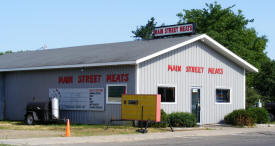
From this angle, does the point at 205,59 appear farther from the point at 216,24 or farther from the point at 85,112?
the point at 216,24

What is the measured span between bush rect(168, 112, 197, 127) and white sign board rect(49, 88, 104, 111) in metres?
3.74

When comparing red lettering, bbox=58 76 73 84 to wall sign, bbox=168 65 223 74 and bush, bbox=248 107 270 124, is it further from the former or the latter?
bush, bbox=248 107 270 124

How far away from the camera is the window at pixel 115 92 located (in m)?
24.0

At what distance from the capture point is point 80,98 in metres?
25.8

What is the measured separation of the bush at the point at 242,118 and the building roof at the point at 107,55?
3.34 m

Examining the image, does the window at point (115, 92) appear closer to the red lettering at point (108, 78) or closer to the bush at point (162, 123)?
the red lettering at point (108, 78)

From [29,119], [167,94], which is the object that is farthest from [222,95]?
[29,119]

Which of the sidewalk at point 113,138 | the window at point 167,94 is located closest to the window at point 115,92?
the window at point 167,94

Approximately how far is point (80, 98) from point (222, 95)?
8436 mm

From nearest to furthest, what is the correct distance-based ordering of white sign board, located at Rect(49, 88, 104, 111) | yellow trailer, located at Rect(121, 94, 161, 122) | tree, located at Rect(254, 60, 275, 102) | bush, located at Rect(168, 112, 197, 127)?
yellow trailer, located at Rect(121, 94, 161, 122) → bush, located at Rect(168, 112, 197, 127) → white sign board, located at Rect(49, 88, 104, 111) → tree, located at Rect(254, 60, 275, 102)

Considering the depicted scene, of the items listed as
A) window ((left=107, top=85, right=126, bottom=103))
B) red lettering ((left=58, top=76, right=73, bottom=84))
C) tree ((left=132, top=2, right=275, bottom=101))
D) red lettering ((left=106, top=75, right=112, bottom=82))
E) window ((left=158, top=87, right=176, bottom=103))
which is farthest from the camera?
tree ((left=132, top=2, right=275, bottom=101))

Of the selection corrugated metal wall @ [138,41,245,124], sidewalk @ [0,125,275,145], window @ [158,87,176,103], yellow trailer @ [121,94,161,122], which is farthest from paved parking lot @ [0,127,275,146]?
corrugated metal wall @ [138,41,245,124]

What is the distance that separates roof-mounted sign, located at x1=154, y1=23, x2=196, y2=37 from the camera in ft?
89.2

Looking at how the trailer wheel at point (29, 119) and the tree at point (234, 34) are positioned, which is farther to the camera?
the tree at point (234, 34)
